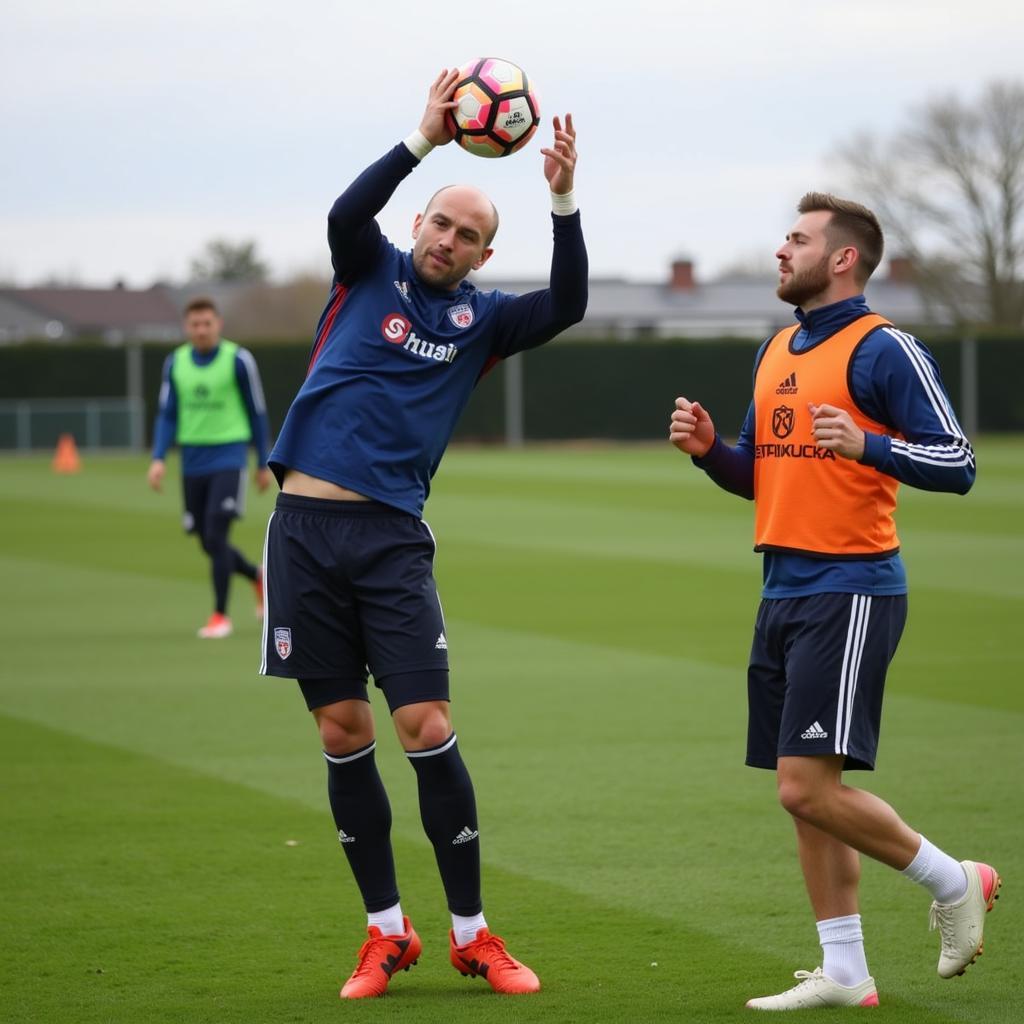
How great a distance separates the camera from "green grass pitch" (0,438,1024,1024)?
198 inches

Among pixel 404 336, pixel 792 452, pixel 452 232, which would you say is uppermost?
pixel 452 232

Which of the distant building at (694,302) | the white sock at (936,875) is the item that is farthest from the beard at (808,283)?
the distant building at (694,302)

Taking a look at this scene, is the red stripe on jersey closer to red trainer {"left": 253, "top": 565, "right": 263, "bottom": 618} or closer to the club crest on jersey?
the club crest on jersey

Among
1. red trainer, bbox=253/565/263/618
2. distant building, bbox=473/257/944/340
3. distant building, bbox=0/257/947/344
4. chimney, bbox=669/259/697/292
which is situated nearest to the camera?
red trainer, bbox=253/565/263/618

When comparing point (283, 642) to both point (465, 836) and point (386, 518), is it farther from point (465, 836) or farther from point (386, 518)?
point (465, 836)

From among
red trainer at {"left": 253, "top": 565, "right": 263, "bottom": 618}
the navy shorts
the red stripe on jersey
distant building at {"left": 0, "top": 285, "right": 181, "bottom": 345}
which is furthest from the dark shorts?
distant building at {"left": 0, "top": 285, "right": 181, "bottom": 345}

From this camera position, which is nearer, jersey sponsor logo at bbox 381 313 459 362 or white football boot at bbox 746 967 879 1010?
white football boot at bbox 746 967 879 1010

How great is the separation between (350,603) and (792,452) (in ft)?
4.54

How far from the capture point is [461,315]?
17.3 ft

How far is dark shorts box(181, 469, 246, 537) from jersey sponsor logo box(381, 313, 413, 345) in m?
7.41

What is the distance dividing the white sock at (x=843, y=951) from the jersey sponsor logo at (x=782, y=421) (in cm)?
140

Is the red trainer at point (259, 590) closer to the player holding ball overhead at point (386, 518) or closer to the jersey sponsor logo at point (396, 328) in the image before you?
the player holding ball overhead at point (386, 518)

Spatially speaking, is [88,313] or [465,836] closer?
[465,836]

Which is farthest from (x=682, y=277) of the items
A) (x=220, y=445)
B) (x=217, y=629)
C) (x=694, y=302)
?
(x=217, y=629)
